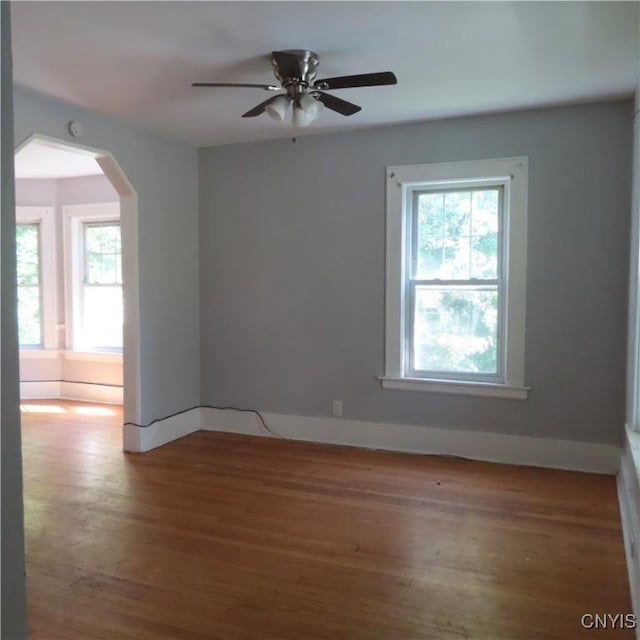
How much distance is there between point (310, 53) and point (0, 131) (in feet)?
7.59

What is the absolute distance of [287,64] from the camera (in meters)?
2.81

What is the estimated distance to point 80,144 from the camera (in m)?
3.79

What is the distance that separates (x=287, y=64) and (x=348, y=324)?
2.17 m

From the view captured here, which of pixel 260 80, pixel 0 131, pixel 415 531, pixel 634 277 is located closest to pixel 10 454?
pixel 0 131

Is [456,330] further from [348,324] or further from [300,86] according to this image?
[300,86]

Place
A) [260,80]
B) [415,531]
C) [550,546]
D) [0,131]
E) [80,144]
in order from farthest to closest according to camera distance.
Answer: [80,144], [260,80], [415,531], [550,546], [0,131]

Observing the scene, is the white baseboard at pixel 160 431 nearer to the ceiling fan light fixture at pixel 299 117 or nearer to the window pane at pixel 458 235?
the window pane at pixel 458 235

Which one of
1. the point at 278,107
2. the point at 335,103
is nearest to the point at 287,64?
the point at 278,107

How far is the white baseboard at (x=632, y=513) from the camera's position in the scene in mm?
2229

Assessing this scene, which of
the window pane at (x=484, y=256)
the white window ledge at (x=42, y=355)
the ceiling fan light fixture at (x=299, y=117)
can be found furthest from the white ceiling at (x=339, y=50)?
the white window ledge at (x=42, y=355)

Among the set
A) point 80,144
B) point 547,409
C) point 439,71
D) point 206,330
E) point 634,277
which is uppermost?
point 439,71

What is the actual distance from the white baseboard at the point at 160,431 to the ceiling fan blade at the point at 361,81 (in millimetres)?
2956

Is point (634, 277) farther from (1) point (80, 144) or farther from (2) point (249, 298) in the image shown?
(1) point (80, 144)

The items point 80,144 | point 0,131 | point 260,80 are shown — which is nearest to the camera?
point 0,131
